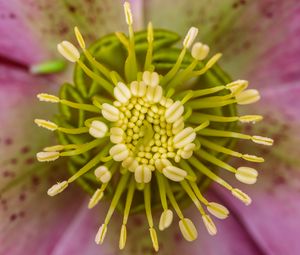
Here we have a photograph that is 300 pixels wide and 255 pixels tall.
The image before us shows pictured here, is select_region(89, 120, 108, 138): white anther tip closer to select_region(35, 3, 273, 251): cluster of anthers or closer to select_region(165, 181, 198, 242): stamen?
select_region(35, 3, 273, 251): cluster of anthers

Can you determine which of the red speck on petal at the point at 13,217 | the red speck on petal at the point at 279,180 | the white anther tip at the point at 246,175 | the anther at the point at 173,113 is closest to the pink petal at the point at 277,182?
the red speck on petal at the point at 279,180

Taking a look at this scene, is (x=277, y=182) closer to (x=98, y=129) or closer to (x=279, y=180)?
(x=279, y=180)

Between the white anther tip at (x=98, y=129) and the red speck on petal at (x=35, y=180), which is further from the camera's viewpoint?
the red speck on petal at (x=35, y=180)

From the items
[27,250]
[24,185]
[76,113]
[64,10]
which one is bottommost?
[27,250]

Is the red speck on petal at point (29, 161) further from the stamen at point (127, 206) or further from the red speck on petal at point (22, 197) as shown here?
the stamen at point (127, 206)

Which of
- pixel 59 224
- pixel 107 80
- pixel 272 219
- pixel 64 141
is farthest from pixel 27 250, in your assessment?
pixel 272 219

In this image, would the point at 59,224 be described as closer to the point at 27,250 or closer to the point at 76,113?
the point at 27,250
